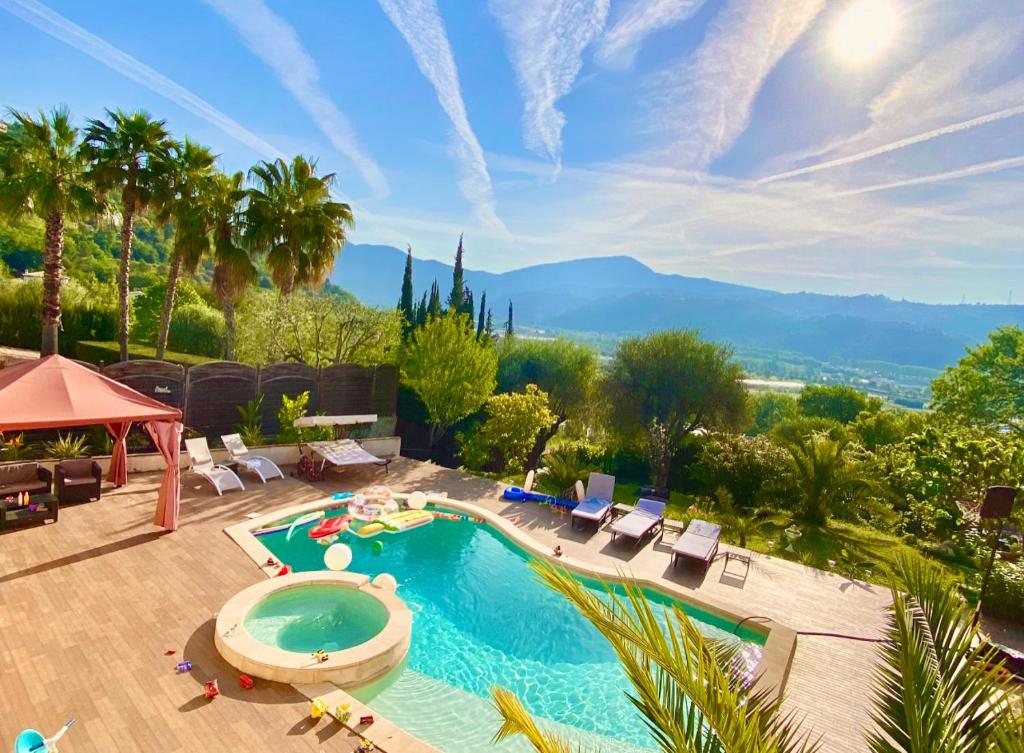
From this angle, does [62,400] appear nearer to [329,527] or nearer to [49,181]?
[329,527]

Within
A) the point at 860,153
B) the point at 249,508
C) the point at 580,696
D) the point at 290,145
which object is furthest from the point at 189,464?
the point at 860,153

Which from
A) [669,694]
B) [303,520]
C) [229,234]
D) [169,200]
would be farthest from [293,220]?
[669,694]

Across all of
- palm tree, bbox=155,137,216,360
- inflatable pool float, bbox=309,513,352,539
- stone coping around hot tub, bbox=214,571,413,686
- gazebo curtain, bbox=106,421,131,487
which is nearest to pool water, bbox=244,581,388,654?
stone coping around hot tub, bbox=214,571,413,686

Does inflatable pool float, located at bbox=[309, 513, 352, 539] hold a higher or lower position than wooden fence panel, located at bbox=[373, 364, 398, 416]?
lower

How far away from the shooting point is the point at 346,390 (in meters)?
17.5

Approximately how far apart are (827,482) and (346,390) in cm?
1467

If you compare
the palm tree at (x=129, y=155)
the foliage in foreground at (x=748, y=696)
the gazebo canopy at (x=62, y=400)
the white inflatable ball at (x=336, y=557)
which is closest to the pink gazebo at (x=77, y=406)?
the gazebo canopy at (x=62, y=400)

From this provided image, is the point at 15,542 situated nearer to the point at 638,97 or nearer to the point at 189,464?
the point at 189,464

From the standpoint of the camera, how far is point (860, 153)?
15.1 m

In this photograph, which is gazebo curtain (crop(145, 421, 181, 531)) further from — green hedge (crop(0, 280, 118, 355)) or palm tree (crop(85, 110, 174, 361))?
green hedge (crop(0, 280, 118, 355))

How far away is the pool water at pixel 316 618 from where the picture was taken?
707cm

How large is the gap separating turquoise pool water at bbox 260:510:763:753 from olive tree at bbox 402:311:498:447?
6.41m

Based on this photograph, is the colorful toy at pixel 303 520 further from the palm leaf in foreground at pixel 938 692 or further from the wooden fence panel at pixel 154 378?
the palm leaf in foreground at pixel 938 692

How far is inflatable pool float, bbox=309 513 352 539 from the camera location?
34.9ft
